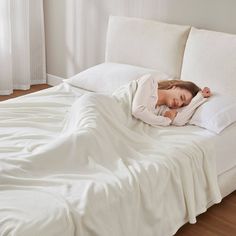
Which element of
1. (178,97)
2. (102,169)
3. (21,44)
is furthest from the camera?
(21,44)

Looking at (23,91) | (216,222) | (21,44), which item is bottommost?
(23,91)

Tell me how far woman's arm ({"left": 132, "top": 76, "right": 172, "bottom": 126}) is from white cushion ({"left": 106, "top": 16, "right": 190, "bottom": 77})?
485 mm

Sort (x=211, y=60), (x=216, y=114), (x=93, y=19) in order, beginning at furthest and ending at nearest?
1. (x=93, y=19)
2. (x=211, y=60)
3. (x=216, y=114)

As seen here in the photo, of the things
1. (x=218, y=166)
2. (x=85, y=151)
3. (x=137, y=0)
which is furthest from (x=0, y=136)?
(x=137, y=0)

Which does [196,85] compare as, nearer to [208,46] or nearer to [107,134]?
[208,46]

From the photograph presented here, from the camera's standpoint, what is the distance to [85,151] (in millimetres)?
2113

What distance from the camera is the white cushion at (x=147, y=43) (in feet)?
10.2

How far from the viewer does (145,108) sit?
8.54 feet

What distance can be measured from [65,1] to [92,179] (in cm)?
253

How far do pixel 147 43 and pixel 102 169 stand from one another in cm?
142

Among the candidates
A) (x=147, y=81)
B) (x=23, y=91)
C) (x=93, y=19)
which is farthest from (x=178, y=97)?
(x=23, y=91)

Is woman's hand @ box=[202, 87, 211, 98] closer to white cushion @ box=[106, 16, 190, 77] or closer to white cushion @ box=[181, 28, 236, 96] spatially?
white cushion @ box=[181, 28, 236, 96]

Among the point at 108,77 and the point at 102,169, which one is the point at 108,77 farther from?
the point at 102,169

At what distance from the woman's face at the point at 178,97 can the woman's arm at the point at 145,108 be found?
0.28 ft
